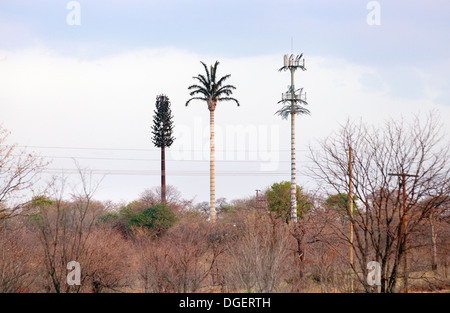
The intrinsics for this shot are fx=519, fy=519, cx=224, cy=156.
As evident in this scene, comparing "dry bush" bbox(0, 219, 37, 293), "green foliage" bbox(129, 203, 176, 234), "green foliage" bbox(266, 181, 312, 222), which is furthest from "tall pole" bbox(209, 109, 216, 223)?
"dry bush" bbox(0, 219, 37, 293)

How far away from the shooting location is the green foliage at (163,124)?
58.5 m

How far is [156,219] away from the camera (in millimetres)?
43219

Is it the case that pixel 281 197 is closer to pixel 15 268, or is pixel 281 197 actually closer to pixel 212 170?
pixel 212 170

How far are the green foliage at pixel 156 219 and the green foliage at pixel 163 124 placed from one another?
15768 millimetres

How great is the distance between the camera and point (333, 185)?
1661 centimetres

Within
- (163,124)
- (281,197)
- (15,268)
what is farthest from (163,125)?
(15,268)

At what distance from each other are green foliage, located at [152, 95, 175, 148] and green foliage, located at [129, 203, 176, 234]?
51.7ft

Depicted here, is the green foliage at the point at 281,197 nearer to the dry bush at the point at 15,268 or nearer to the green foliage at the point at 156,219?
the green foliage at the point at 156,219

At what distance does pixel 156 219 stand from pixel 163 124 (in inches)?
694

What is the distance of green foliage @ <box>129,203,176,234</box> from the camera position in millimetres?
42844

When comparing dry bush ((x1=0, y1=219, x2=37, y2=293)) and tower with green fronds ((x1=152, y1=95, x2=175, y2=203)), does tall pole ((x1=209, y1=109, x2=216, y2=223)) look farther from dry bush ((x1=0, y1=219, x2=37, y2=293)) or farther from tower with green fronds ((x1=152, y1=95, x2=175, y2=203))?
dry bush ((x1=0, y1=219, x2=37, y2=293))

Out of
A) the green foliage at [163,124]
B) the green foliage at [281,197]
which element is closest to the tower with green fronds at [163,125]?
the green foliage at [163,124]
